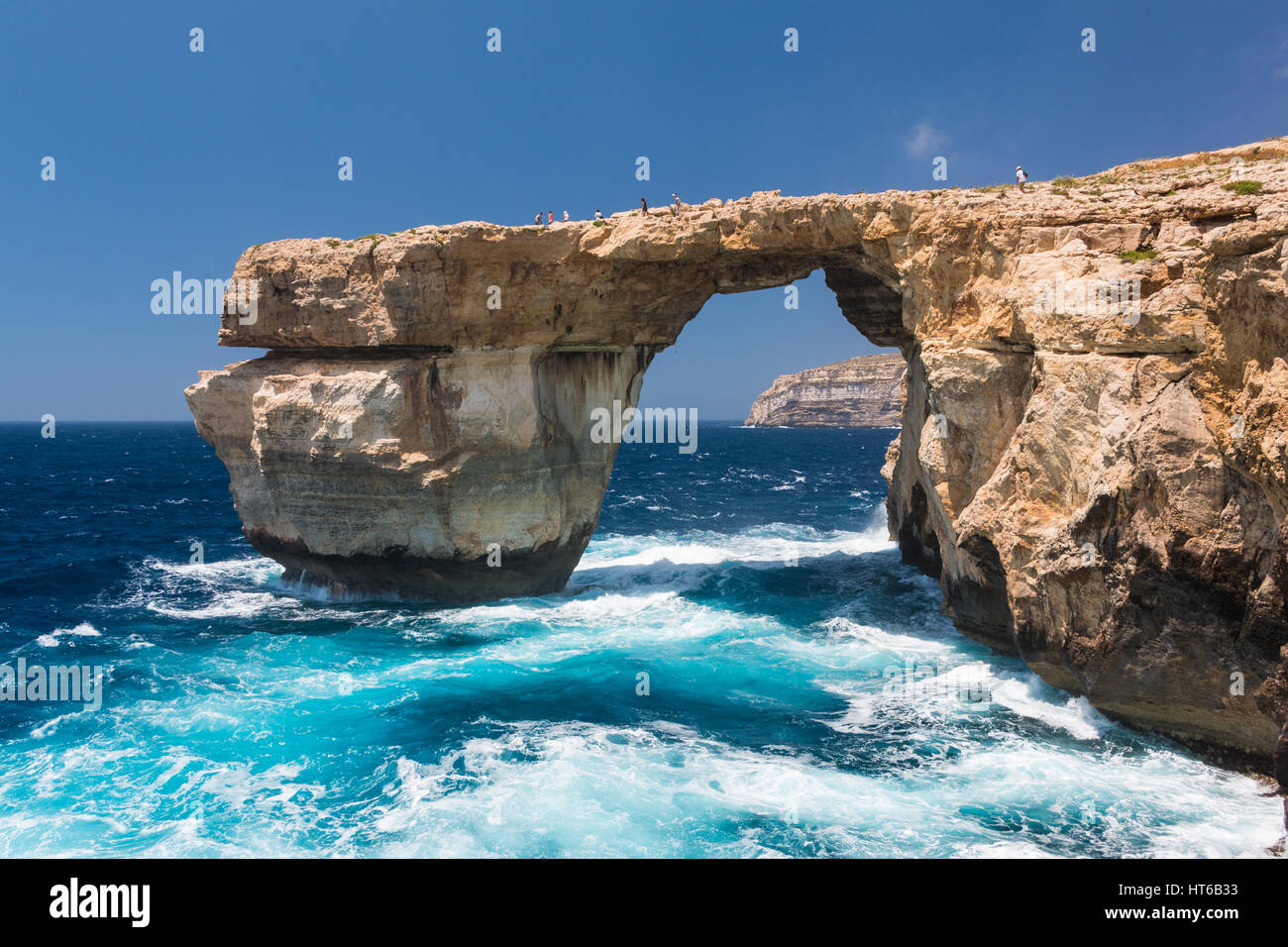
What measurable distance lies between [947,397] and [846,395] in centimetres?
15299

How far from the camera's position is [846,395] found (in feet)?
550

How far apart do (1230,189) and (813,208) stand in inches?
371

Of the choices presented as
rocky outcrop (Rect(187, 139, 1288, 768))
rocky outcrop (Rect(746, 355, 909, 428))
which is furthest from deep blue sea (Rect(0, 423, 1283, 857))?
rocky outcrop (Rect(746, 355, 909, 428))

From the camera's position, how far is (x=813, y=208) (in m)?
22.2

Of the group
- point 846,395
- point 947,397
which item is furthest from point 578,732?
point 846,395

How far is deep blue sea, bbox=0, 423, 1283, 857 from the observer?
12.8 m

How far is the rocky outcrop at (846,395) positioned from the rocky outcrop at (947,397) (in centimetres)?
13082

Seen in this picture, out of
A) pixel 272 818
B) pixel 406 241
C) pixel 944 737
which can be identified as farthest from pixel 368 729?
pixel 406 241

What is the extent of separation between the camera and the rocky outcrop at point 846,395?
160 meters

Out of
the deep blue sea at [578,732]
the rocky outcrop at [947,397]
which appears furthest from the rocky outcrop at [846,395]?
the deep blue sea at [578,732]

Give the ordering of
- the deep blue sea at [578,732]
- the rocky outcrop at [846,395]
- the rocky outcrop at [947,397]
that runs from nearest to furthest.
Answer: the deep blue sea at [578,732], the rocky outcrop at [947,397], the rocky outcrop at [846,395]

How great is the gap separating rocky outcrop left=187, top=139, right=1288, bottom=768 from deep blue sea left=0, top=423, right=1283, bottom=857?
6.31ft

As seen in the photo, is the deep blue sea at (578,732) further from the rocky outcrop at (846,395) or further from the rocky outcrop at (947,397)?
the rocky outcrop at (846,395)

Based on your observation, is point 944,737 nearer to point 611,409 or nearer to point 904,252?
point 904,252
